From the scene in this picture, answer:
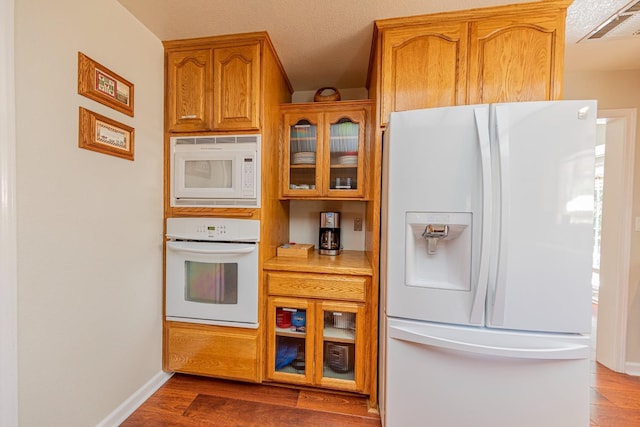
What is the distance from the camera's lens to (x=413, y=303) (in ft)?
4.16

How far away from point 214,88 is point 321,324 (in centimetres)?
172

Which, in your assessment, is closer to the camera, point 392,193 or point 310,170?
point 392,193

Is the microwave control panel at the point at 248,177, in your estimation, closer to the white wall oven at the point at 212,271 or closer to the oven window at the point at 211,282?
the white wall oven at the point at 212,271

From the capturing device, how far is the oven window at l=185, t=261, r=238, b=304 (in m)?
1.76

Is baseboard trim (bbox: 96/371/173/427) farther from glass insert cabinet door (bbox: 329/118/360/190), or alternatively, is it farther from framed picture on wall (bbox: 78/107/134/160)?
glass insert cabinet door (bbox: 329/118/360/190)

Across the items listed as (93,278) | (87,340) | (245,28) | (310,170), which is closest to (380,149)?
(310,170)

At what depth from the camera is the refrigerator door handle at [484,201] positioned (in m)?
1.12

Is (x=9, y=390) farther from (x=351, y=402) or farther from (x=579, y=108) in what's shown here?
(x=579, y=108)

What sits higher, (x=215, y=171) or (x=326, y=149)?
(x=326, y=149)

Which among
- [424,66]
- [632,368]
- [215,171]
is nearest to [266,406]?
[215,171]

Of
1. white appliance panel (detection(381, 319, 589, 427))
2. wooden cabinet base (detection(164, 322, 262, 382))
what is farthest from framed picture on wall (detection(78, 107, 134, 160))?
white appliance panel (detection(381, 319, 589, 427))

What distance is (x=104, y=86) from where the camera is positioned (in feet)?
4.54

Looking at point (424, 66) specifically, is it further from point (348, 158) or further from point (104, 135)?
point (104, 135)

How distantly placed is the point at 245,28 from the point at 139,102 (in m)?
0.81
